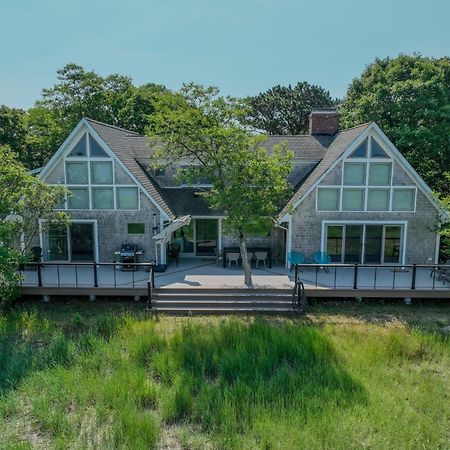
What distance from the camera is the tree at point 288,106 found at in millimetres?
39031

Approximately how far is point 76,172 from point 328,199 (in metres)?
11.8

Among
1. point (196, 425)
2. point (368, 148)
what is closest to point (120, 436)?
point (196, 425)

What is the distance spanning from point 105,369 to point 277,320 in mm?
6075

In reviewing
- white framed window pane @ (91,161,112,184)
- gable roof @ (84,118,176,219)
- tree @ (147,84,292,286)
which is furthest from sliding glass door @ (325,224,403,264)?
white framed window pane @ (91,161,112,184)

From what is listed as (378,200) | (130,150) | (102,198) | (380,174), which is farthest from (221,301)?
(130,150)

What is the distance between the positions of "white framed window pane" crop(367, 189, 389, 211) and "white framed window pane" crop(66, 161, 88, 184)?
1319cm

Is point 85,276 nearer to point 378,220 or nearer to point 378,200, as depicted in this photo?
point 378,220

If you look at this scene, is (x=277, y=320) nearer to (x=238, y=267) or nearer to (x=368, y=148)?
(x=238, y=267)

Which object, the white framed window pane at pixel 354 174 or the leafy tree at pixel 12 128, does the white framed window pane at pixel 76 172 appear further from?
the leafy tree at pixel 12 128

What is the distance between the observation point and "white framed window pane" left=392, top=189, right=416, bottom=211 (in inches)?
685

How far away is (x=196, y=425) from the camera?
8.12m

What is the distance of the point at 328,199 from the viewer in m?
17.5

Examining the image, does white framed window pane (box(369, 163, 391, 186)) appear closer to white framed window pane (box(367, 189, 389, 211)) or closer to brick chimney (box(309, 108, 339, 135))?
white framed window pane (box(367, 189, 389, 211))

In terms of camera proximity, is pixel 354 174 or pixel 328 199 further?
pixel 328 199
